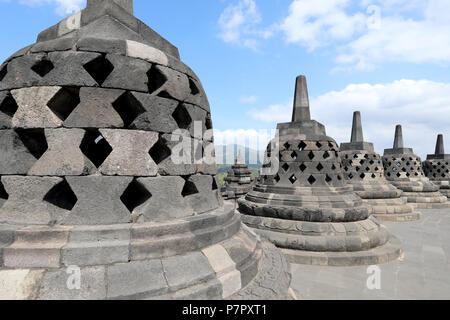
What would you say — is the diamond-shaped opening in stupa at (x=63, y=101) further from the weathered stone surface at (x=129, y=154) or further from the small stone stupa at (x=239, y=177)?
the small stone stupa at (x=239, y=177)

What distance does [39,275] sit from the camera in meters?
1.68

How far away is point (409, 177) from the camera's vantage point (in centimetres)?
1168

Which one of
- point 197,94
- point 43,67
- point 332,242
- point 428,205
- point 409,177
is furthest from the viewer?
point 409,177

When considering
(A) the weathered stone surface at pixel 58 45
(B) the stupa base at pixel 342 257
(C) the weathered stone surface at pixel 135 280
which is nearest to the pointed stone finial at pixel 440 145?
(B) the stupa base at pixel 342 257

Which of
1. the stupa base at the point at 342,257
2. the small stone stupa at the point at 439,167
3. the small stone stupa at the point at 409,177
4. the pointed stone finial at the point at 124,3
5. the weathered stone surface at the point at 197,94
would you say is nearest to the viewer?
the pointed stone finial at the point at 124,3

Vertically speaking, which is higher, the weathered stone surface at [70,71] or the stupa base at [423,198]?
the weathered stone surface at [70,71]

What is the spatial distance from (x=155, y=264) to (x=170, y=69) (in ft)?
5.85

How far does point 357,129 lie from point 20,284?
37.5ft

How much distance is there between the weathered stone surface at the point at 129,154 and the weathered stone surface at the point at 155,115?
0.07 meters

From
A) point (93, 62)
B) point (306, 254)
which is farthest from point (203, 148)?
point (306, 254)

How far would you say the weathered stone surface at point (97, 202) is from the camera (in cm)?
197

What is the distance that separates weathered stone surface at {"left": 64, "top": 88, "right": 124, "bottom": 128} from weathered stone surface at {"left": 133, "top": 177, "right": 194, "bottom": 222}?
1.85ft

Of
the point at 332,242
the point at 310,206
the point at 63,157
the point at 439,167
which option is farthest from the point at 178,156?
the point at 439,167

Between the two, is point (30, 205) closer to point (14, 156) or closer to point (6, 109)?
point (14, 156)
